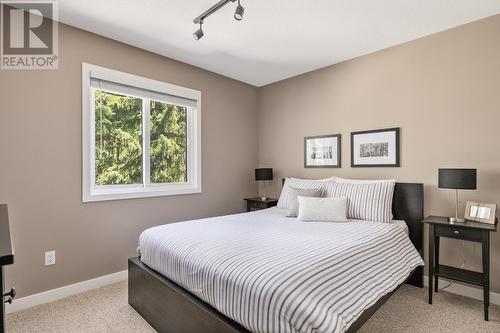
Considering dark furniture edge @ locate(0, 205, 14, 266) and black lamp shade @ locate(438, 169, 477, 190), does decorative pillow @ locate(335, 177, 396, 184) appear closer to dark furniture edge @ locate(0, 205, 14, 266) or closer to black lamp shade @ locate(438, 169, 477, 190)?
black lamp shade @ locate(438, 169, 477, 190)

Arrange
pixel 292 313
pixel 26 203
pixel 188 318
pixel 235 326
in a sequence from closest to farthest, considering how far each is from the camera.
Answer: pixel 292 313
pixel 235 326
pixel 188 318
pixel 26 203

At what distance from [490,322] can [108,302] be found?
3.19 metres

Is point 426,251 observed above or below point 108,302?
above

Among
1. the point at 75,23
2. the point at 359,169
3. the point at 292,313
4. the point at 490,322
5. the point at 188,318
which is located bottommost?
the point at 490,322

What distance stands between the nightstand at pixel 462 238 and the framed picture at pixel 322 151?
1.31 m

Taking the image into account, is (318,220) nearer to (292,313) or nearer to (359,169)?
(359,169)

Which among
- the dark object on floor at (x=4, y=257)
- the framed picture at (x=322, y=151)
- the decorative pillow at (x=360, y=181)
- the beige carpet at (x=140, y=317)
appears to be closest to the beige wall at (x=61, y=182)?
the beige carpet at (x=140, y=317)

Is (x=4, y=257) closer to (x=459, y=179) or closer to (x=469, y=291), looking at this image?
(x=459, y=179)

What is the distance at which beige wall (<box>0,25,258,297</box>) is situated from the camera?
2.37m

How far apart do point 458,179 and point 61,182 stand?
358cm

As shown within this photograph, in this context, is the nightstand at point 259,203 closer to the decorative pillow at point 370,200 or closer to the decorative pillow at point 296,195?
the decorative pillow at point 296,195

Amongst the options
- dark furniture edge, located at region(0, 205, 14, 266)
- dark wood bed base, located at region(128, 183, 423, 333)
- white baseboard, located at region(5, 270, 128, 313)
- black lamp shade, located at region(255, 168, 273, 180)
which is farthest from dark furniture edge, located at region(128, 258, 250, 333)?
black lamp shade, located at region(255, 168, 273, 180)

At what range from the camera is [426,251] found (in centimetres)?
288

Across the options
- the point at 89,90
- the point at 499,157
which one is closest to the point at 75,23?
the point at 89,90
